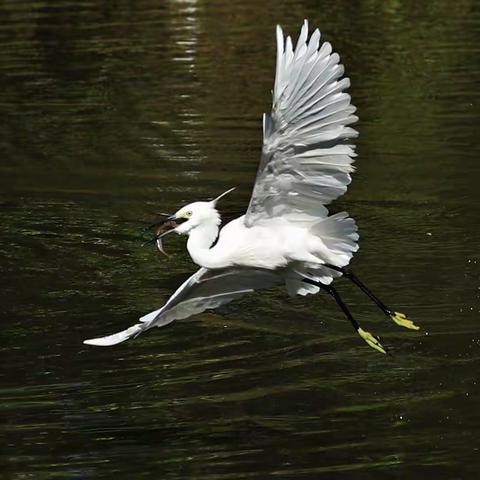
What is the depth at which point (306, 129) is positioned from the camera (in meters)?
8.02

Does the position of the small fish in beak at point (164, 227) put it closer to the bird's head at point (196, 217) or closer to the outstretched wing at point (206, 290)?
the bird's head at point (196, 217)

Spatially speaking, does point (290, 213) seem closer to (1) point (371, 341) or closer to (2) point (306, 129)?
(2) point (306, 129)

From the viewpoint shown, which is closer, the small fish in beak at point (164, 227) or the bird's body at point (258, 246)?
the bird's body at point (258, 246)

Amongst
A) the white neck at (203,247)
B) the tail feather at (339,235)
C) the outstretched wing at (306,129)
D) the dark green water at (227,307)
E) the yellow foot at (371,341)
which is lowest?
the dark green water at (227,307)

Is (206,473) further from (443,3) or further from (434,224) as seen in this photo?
(443,3)

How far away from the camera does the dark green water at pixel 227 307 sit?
337 inches

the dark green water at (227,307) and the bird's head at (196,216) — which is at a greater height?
the bird's head at (196,216)

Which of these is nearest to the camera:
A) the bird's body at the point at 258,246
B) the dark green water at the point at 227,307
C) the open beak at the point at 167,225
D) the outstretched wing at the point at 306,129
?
the outstretched wing at the point at 306,129

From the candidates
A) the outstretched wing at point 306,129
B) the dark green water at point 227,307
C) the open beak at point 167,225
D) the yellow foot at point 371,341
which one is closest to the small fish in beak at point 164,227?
the open beak at point 167,225

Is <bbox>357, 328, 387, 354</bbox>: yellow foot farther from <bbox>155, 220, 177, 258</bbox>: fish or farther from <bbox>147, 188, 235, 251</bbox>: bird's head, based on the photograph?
<bbox>155, 220, 177, 258</bbox>: fish

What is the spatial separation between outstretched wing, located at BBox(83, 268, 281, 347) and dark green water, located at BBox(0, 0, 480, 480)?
490 mm

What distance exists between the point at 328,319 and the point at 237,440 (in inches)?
90.3

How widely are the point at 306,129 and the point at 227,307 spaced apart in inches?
137

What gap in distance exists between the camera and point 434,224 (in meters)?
13.1
